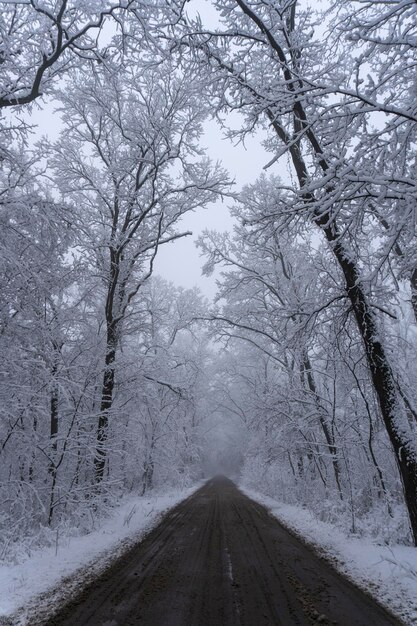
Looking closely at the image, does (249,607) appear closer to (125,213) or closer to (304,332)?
(304,332)

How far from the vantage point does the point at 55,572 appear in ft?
18.1

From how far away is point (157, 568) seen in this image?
227 inches

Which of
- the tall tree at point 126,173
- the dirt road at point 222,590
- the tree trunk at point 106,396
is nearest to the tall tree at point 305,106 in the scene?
the dirt road at point 222,590

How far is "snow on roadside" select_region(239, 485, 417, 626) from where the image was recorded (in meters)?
4.33

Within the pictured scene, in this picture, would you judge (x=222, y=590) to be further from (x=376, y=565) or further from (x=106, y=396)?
(x=106, y=396)

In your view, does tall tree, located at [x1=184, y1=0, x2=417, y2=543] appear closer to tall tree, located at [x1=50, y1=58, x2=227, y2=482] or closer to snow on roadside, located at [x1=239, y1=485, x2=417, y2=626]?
snow on roadside, located at [x1=239, y1=485, x2=417, y2=626]

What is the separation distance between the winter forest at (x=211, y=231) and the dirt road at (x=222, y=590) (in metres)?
1.94

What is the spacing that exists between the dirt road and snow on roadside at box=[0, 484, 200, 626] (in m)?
0.28

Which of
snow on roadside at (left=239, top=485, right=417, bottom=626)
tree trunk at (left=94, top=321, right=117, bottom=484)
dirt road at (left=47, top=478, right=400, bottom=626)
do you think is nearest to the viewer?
dirt road at (left=47, top=478, right=400, bottom=626)

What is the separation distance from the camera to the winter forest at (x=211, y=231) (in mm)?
4859

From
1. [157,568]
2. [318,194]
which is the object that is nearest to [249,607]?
[157,568]

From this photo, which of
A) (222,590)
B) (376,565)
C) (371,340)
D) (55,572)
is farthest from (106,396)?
(376,565)

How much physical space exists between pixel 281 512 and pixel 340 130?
11286 millimetres

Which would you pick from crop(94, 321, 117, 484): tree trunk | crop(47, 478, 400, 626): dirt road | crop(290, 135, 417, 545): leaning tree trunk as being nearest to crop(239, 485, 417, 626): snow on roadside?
crop(47, 478, 400, 626): dirt road
